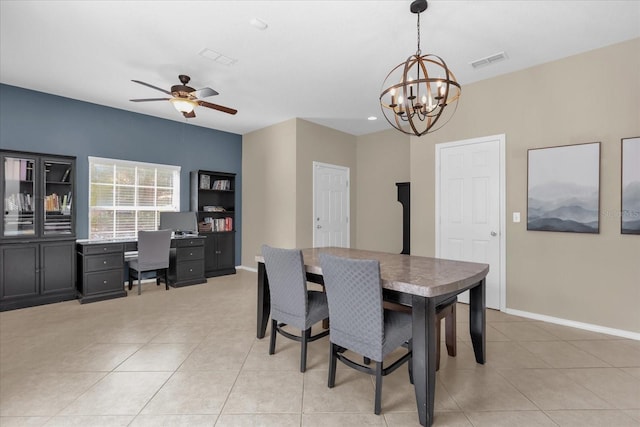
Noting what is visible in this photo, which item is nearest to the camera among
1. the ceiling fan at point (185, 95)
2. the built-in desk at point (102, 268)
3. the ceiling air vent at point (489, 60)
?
the ceiling air vent at point (489, 60)

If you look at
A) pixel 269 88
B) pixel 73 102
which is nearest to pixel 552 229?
pixel 269 88

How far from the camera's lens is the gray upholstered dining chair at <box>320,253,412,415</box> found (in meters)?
1.78

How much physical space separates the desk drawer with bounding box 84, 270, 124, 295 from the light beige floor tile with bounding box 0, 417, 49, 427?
2.61 metres

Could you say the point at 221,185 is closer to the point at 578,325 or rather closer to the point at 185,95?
the point at 185,95

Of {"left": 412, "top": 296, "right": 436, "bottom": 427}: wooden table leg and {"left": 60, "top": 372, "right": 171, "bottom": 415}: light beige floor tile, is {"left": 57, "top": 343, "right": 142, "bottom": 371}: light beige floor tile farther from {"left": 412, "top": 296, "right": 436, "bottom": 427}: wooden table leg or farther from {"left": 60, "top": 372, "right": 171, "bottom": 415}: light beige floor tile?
{"left": 412, "top": 296, "right": 436, "bottom": 427}: wooden table leg

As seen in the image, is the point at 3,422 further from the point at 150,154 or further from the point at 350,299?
the point at 150,154

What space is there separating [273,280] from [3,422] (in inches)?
67.1

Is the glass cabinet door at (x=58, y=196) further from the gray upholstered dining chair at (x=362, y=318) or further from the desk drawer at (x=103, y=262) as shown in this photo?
the gray upholstered dining chair at (x=362, y=318)

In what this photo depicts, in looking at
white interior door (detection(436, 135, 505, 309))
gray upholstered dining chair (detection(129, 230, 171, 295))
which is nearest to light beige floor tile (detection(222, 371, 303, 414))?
white interior door (detection(436, 135, 505, 309))

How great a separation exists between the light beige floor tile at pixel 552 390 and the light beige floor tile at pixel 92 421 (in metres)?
2.46

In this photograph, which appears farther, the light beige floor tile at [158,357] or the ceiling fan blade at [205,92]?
the ceiling fan blade at [205,92]

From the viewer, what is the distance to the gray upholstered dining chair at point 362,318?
5.84 feet

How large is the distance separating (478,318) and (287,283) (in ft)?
4.87

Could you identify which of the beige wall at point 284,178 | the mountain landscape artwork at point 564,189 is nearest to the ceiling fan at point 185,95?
the beige wall at point 284,178
